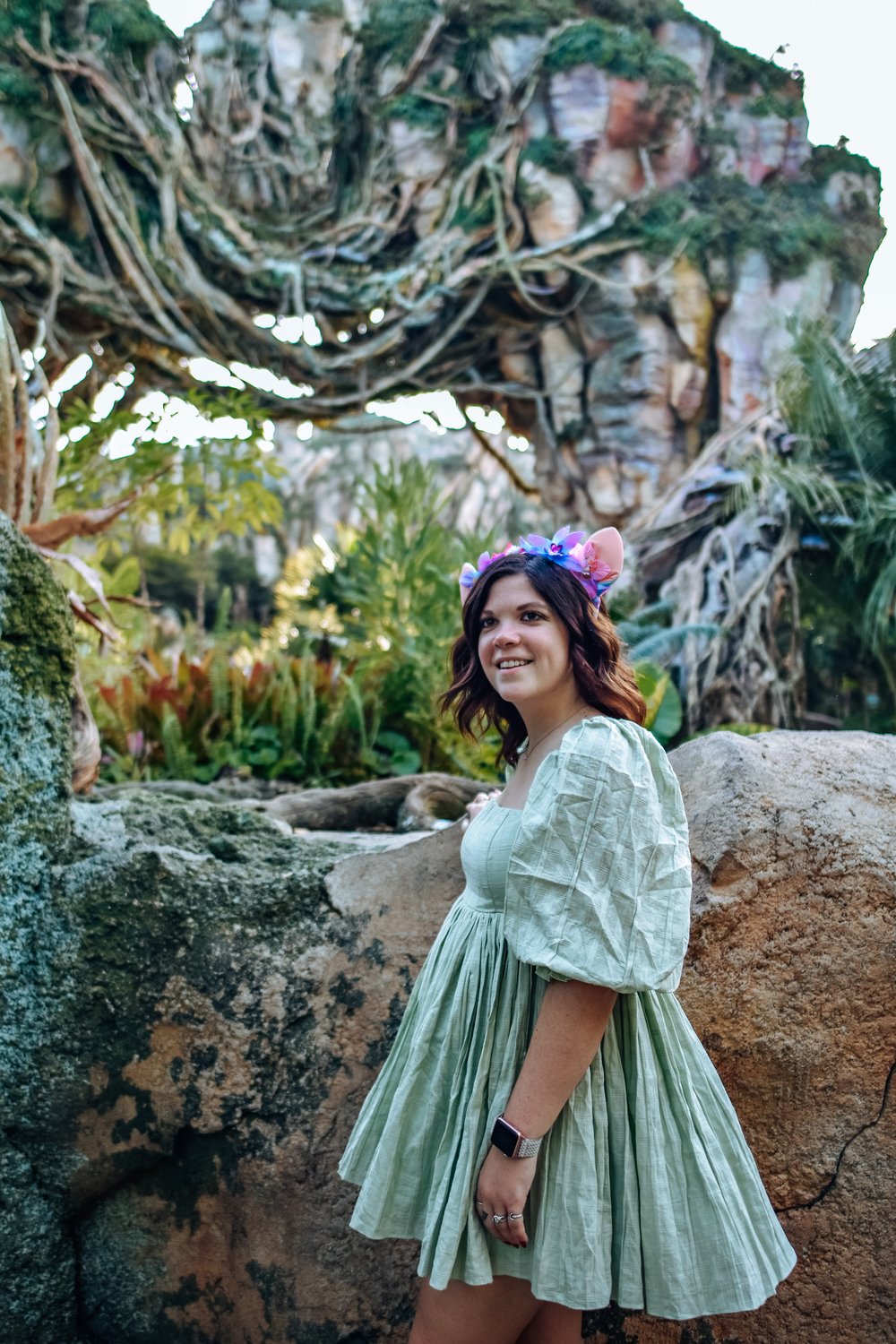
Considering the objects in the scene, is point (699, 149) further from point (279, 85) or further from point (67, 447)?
point (67, 447)

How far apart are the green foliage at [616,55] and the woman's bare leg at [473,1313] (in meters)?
11.5

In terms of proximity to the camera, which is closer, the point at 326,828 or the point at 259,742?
the point at 326,828

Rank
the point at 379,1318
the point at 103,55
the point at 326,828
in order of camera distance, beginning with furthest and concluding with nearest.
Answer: the point at 103,55
the point at 326,828
the point at 379,1318

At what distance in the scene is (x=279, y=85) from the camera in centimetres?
1084

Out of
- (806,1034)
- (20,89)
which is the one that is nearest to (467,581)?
(806,1034)

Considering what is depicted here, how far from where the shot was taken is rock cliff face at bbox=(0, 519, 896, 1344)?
1.90 meters

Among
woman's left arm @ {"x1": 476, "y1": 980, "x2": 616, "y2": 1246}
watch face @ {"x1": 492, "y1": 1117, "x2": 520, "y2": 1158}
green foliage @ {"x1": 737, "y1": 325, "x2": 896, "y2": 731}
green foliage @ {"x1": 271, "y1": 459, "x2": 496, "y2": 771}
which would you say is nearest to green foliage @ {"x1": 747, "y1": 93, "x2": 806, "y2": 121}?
green foliage @ {"x1": 737, "y1": 325, "x2": 896, "y2": 731}

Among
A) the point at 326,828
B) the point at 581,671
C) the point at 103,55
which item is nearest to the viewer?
the point at 581,671

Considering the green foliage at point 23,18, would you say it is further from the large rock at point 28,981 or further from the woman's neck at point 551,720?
the woman's neck at point 551,720

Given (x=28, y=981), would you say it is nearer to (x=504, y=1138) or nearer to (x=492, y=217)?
(x=504, y=1138)

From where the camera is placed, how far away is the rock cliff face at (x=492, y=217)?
385 inches

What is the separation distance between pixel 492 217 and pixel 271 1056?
33.3 ft

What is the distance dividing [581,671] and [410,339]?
9.82 m

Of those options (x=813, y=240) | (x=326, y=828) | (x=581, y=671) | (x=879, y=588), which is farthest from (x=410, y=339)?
(x=581, y=671)
